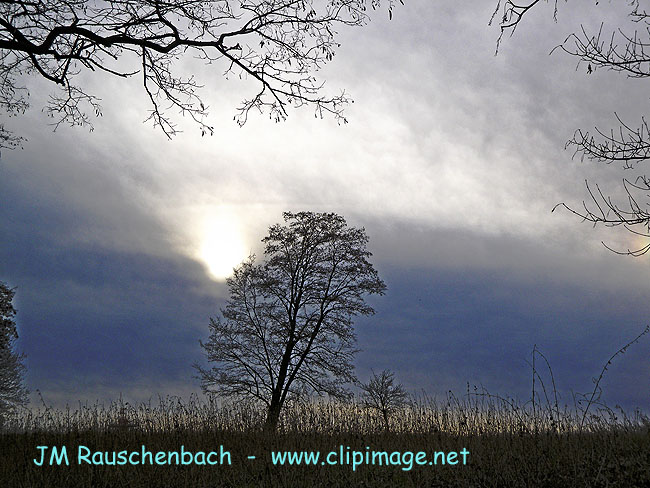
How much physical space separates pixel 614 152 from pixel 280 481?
755cm

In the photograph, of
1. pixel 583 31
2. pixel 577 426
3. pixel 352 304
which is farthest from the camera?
pixel 352 304

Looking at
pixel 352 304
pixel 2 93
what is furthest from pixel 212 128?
pixel 352 304

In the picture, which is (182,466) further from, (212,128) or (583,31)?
(583,31)

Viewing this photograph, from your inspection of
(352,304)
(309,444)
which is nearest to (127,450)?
(309,444)

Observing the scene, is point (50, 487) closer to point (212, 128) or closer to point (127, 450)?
point (127, 450)

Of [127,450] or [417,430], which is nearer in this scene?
[127,450]

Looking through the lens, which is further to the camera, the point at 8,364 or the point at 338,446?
the point at 8,364

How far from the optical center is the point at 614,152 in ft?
29.5

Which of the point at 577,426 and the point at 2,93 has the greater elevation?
the point at 2,93

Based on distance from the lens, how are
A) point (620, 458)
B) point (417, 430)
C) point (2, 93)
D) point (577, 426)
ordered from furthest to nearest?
point (417, 430) < point (2, 93) < point (577, 426) < point (620, 458)

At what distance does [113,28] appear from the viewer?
8805 millimetres

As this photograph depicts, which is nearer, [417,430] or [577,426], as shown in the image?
[577,426]

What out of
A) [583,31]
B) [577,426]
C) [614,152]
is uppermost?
[583,31]

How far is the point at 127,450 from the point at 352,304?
13.9 metres
